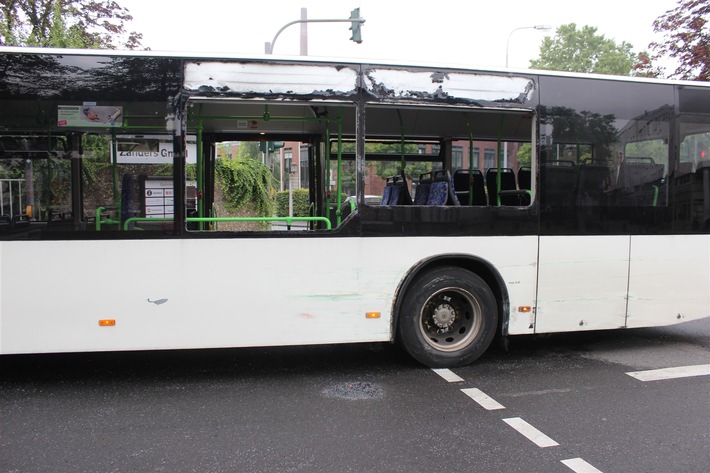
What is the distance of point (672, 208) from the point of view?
584 cm

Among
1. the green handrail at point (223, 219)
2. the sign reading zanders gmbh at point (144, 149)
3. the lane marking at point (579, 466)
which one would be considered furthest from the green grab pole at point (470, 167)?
the lane marking at point (579, 466)

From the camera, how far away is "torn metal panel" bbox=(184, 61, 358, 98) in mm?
4816

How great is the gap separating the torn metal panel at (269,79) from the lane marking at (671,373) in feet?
12.7

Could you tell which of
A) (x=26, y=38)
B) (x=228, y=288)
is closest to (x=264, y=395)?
(x=228, y=288)

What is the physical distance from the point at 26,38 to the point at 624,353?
13.8m

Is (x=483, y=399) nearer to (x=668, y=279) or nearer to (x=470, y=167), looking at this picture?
(x=668, y=279)

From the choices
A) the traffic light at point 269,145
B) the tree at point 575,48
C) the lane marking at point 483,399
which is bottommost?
the lane marking at point 483,399

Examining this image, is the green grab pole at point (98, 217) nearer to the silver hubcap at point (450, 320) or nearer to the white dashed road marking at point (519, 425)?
the silver hubcap at point (450, 320)

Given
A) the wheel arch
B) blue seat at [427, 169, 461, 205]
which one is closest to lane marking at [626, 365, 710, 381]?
the wheel arch

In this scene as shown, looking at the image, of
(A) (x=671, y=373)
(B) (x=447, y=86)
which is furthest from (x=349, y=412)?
(A) (x=671, y=373)

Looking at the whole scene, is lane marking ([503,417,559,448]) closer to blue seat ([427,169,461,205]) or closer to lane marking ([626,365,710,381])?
lane marking ([626,365,710,381])

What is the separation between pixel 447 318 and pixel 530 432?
164 cm

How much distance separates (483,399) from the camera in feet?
15.6

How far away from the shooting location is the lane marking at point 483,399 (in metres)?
4.58
